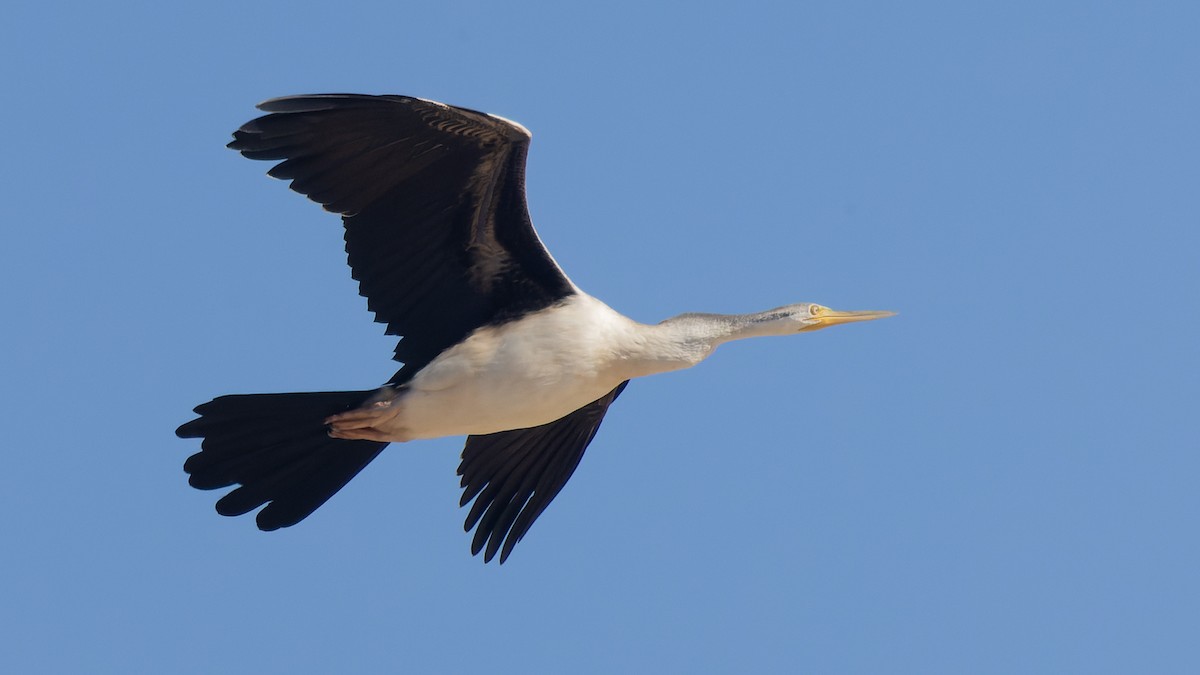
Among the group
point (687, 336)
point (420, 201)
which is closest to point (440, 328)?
point (420, 201)

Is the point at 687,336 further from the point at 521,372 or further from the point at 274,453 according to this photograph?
the point at 274,453

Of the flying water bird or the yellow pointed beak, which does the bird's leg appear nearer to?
the flying water bird

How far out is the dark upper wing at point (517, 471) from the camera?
13727 mm

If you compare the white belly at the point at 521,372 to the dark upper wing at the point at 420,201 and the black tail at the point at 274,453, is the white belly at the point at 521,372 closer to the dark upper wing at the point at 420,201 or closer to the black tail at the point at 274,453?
the dark upper wing at the point at 420,201

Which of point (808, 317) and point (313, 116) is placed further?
point (808, 317)

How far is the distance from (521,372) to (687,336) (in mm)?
1022

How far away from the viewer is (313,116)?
1191 centimetres

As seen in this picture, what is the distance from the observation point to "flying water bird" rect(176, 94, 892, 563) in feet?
39.9

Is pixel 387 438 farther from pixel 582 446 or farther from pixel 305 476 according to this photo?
pixel 582 446

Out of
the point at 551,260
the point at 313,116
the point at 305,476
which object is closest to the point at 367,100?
the point at 313,116

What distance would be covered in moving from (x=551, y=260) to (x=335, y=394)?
1.57m

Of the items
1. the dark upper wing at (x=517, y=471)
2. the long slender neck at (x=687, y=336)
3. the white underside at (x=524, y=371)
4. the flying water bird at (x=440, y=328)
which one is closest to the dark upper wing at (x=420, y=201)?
the flying water bird at (x=440, y=328)

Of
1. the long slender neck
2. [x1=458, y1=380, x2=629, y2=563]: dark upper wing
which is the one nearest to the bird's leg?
[x1=458, y1=380, x2=629, y2=563]: dark upper wing

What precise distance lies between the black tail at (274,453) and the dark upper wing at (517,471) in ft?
2.84
